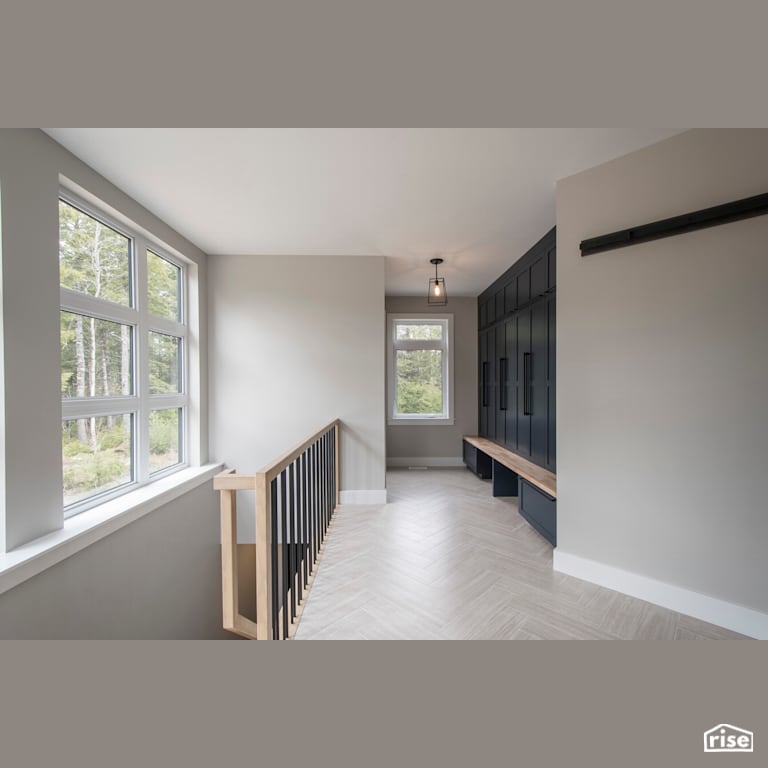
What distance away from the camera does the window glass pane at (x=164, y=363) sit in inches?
121

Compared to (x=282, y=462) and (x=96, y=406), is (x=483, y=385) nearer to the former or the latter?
(x=282, y=462)

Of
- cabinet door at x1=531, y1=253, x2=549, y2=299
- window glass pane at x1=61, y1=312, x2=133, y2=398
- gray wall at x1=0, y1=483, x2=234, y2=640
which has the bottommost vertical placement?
gray wall at x1=0, y1=483, x2=234, y2=640

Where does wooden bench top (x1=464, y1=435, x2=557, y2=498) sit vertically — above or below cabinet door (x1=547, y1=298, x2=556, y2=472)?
below

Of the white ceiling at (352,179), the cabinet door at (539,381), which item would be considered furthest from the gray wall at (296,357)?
the cabinet door at (539,381)

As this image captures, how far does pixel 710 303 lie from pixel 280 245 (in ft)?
11.3

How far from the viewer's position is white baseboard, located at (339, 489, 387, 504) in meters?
3.73

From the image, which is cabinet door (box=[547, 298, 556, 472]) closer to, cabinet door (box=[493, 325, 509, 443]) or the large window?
Result: cabinet door (box=[493, 325, 509, 443])

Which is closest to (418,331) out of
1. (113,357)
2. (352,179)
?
(352,179)

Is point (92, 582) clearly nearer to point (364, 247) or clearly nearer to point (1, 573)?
point (1, 573)

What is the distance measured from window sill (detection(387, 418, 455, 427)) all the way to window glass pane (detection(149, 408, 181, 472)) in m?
3.00

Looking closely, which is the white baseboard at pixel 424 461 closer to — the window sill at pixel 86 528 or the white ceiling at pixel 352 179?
the window sill at pixel 86 528

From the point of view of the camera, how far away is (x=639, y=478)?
2014mm

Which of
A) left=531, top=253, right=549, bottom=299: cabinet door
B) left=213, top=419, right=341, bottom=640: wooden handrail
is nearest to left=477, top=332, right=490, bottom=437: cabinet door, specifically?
left=531, top=253, right=549, bottom=299: cabinet door

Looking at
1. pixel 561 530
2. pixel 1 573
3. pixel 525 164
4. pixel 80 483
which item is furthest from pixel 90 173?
pixel 561 530
